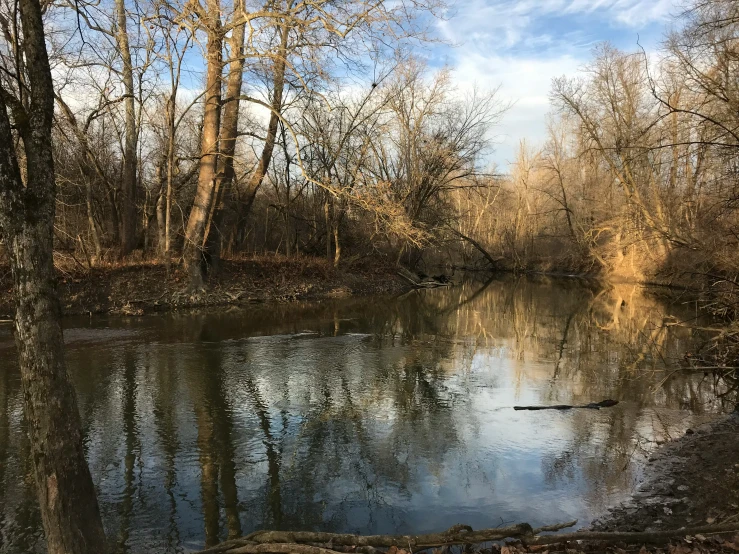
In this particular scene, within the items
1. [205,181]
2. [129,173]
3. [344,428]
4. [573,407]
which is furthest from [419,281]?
[344,428]

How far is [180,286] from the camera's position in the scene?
827 inches

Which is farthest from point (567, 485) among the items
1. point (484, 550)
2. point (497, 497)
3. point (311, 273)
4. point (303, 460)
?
point (311, 273)

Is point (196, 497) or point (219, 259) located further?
point (219, 259)

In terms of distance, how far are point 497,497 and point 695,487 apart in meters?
2.34

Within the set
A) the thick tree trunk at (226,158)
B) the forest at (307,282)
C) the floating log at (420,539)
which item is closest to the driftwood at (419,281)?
the forest at (307,282)

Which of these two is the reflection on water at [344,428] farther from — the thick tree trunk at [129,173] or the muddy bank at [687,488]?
the thick tree trunk at [129,173]

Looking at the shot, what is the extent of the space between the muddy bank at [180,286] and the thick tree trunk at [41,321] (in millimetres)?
15906

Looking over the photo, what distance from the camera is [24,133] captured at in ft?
12.1

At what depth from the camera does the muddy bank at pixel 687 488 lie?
525 centimetres

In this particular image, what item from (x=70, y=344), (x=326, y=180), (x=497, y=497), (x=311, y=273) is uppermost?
(x=326, y=180)

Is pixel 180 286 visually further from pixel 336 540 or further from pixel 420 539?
pixel 420 539

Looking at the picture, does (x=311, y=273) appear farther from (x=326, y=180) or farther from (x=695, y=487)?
(x=695, y=487)

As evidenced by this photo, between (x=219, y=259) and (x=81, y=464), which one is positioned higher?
(x=219, y=259)

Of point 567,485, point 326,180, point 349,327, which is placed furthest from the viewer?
point 349,327
